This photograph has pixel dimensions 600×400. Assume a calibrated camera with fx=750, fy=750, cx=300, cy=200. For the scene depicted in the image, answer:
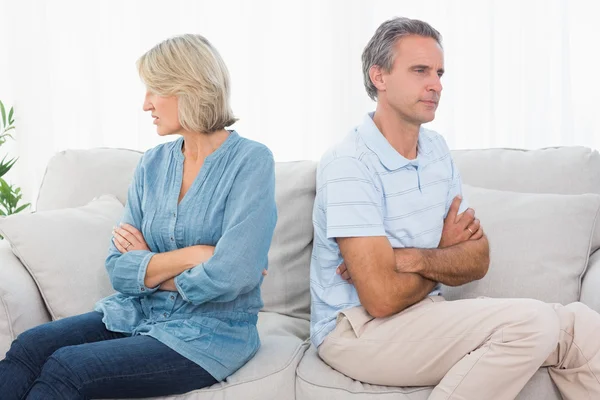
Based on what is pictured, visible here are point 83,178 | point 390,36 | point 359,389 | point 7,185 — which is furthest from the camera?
point 7,185

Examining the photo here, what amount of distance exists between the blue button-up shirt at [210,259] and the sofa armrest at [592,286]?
0.88 m

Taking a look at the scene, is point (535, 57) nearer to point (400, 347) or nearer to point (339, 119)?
point (339, 119)

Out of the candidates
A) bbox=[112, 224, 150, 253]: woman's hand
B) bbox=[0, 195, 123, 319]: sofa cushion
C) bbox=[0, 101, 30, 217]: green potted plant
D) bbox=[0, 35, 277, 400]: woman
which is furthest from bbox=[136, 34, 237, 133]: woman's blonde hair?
bbox=[0, 101, 30, 217]: green potted plant

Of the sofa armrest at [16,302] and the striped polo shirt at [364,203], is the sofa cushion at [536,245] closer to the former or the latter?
the striped polo shirt at [364,203]

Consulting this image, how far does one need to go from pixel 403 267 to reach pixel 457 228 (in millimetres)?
236

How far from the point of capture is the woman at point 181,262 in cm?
170

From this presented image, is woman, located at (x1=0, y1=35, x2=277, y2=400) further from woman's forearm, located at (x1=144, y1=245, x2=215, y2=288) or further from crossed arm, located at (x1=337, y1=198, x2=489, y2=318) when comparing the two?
crossed arm, located at (x1=337, y1=198, x2=489, y2=318)

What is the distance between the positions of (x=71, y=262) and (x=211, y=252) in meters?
0.51

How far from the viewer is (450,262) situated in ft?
6.24

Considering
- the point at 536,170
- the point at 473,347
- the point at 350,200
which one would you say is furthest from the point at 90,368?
the point at 536,170

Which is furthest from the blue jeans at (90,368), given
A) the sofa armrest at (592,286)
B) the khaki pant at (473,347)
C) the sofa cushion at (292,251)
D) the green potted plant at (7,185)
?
the green potted plant at (7,185)

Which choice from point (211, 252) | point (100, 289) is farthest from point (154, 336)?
point (100, 289)

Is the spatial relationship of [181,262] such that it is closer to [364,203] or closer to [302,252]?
[364,203]

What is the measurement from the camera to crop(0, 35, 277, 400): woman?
1.70 m
